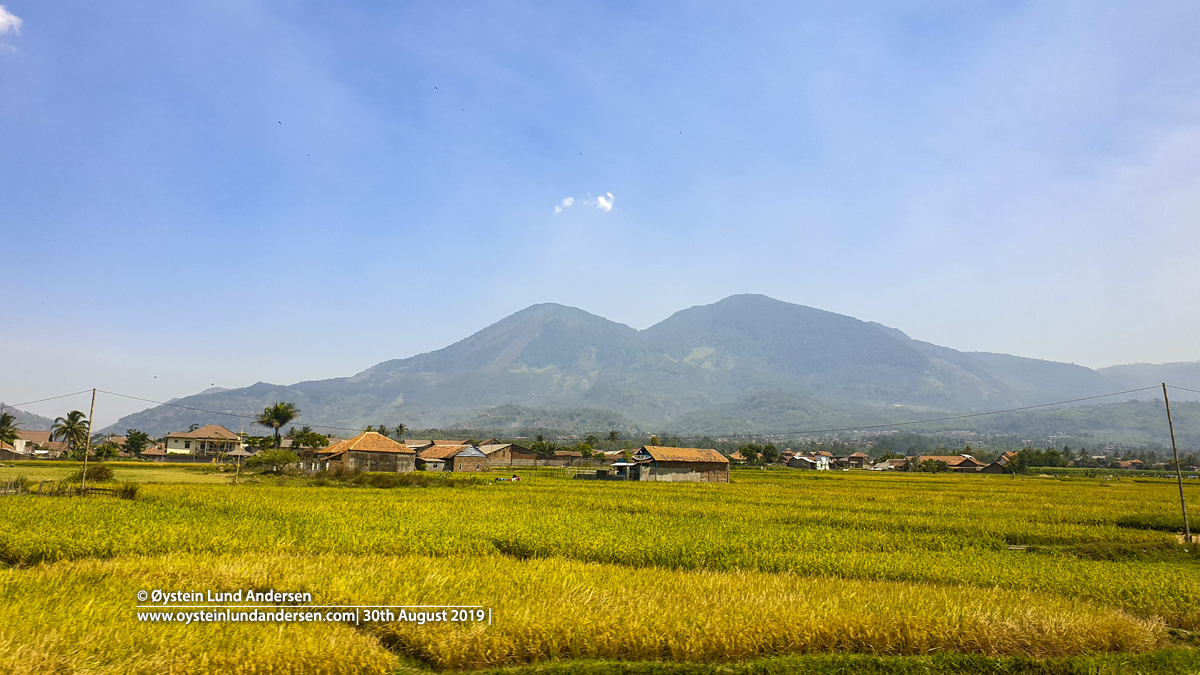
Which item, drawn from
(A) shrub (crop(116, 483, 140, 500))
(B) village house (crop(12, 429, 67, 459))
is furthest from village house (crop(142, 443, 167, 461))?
(A) shrub (crop(116, 483, 140, 500))

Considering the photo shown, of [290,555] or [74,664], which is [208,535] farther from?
[74,664]

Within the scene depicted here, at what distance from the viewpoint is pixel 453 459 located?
287ft

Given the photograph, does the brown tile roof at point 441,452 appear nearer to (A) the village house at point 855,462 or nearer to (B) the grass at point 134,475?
(B) the grass at point 134,475

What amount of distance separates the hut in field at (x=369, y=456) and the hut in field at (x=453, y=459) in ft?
41.4

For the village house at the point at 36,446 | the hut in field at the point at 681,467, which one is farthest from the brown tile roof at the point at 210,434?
the hut in field at the point at 681,467

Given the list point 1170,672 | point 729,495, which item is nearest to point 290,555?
point 1170,672

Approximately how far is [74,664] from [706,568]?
42.5ft

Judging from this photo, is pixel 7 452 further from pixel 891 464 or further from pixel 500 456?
pixel 891 464

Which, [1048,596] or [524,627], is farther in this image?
[1048,596]

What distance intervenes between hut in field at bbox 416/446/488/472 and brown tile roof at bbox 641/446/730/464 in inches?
1187

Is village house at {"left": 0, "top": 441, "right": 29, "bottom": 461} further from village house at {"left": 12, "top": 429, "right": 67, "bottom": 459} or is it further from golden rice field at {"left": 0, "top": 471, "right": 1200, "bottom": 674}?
golden rice field at {"left": 0, "top": 471, "right": 1200, "bottom": 674}

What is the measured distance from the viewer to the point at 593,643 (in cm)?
934

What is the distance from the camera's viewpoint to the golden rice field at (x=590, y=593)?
8.62m

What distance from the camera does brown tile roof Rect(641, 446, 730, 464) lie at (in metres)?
68.6
